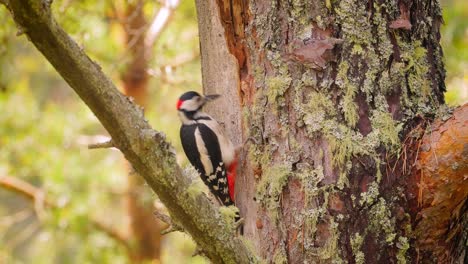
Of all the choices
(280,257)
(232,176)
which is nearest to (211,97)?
(232,176)

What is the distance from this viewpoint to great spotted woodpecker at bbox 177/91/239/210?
10.7 ft

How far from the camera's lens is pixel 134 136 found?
1958mm

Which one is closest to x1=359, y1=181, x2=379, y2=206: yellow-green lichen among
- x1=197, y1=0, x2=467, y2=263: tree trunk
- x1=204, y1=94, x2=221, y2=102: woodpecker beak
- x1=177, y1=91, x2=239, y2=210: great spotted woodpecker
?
x1=197, y1=0, x2=467, y2=263: tree trunk

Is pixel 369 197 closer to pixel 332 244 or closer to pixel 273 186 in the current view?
pixel 332 244

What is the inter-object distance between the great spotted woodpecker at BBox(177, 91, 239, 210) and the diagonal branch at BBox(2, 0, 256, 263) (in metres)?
0.81

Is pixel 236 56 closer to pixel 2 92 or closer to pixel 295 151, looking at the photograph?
pixel 295 151

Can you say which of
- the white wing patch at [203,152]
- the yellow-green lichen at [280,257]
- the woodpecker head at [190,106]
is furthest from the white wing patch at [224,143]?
the yellow-green lichen at [280,257]

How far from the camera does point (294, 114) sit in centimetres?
268

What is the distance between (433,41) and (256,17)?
72cm

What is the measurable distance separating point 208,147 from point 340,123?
4.02 feet

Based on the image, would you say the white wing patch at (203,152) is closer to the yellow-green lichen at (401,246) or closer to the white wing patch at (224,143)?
the white wing patch at (224,143)

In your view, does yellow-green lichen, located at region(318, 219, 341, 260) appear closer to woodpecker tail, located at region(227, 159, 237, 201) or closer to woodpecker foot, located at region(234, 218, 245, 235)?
woodpecker foot, located at region(234, 218, 245, 235)

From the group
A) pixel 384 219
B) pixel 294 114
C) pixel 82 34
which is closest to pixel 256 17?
pixel 294 114

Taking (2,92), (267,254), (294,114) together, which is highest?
(2,92)
